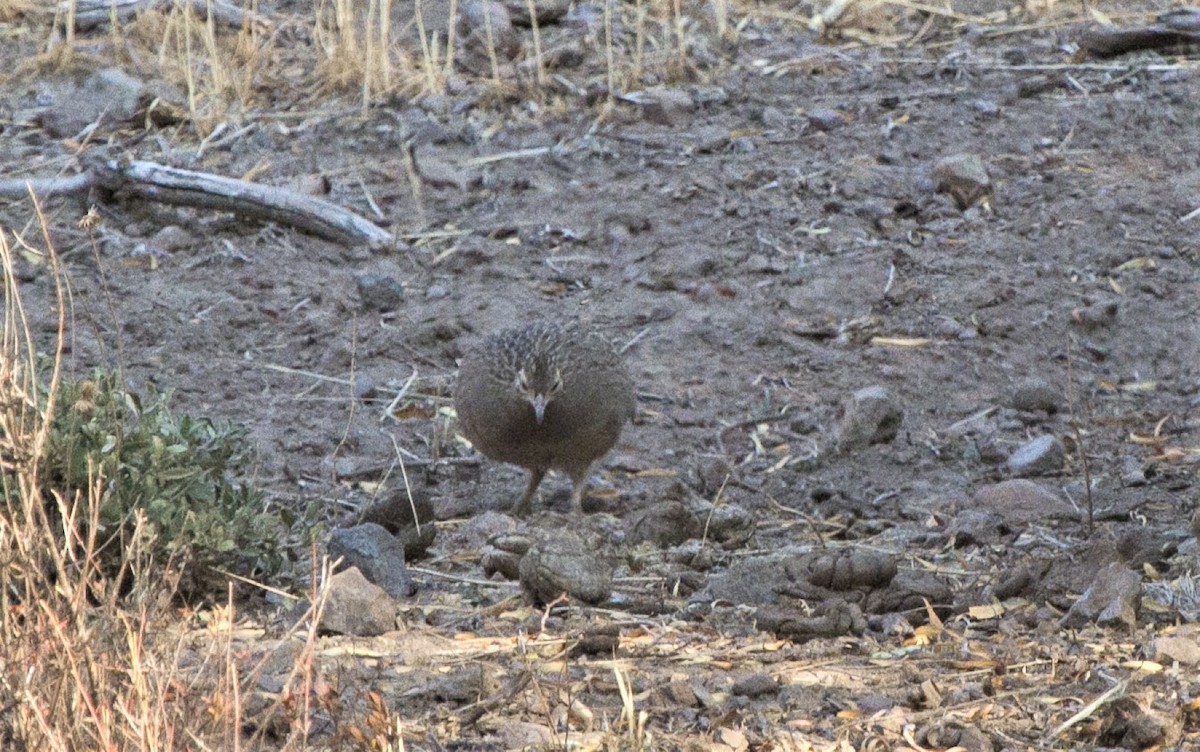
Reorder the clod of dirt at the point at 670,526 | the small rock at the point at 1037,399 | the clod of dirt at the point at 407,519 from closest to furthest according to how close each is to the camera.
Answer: the clod of dirt at the point at 407,519 < the clod of dirt at the point at 670,526 < the small rock at the point at 1037,399

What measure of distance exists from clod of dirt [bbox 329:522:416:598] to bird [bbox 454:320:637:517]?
1423 mm

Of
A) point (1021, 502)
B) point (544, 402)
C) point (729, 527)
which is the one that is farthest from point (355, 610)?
point (1021, 502)

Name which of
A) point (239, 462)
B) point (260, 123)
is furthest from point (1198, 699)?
point (260, 123)

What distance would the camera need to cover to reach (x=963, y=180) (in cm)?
884

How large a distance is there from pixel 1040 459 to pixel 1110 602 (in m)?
2.13

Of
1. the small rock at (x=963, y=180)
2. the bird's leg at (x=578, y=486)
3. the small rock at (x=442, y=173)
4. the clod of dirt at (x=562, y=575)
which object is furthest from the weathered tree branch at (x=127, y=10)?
the clod of dirt at (x=562, y=575)

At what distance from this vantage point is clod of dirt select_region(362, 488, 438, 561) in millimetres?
5742

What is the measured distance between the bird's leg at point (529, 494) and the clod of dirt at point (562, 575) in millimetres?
1764

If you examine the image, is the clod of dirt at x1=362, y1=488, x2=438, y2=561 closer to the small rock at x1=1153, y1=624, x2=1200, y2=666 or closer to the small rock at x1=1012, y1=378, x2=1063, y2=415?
the small rock at x1=1153, y1=624, x2=1200, y2=666

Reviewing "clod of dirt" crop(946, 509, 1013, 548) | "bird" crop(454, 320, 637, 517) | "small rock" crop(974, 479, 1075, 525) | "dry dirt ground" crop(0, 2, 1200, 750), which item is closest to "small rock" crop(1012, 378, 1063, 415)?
"dry dirt ground" crop(0, 2, 1200, 750)

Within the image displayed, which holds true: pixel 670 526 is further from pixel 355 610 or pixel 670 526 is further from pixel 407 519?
pixel 355 610

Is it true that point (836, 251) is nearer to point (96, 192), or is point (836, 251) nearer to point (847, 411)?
point (847, 411)

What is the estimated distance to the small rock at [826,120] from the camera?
9633mm

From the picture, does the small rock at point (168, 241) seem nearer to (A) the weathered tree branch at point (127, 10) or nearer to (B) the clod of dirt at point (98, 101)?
(B) the clod of dirt at point (98, 101)
